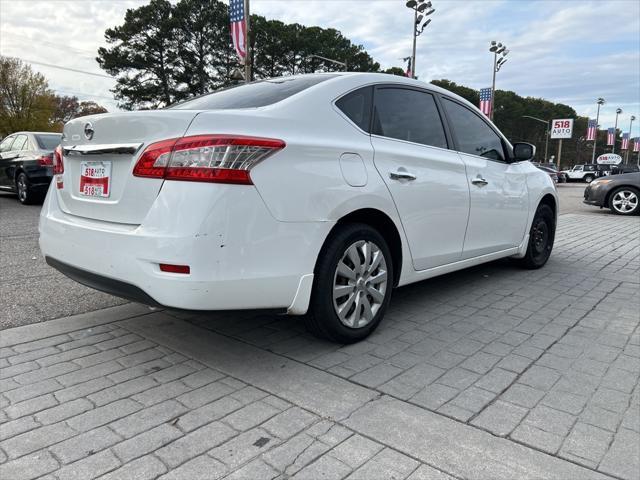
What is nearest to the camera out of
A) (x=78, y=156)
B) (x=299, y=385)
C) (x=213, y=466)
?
(x=213, y=466)

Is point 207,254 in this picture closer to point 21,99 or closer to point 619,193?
point 619,193

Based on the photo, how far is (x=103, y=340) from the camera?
326cm

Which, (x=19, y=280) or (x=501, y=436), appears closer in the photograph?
(x=501, y=436)

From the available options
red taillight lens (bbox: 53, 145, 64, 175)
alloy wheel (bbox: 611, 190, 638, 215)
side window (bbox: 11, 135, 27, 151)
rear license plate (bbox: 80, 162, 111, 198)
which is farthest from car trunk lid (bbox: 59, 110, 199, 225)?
alloy wheel (bbox: 611, 190, 638, 215)

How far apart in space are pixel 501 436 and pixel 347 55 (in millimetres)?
50582

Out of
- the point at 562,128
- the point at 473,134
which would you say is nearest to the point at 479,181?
the point at 473,134

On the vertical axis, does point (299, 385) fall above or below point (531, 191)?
below

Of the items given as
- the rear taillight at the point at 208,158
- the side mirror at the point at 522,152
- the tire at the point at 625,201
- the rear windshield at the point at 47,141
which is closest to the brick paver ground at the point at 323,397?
the rear taillight at the point at 208,158

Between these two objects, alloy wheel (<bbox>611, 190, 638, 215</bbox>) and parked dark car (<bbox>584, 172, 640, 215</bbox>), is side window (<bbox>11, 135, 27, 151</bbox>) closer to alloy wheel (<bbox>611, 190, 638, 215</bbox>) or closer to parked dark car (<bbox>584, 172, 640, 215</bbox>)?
parked dark car (<bbox>584, 172, 640, 215</bbox>)

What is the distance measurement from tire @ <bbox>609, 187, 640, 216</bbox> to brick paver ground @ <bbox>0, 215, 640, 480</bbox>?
1018cm

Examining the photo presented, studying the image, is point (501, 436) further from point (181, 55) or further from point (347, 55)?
point (347, 55)

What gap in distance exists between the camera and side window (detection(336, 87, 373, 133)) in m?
3.13

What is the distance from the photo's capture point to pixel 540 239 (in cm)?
564

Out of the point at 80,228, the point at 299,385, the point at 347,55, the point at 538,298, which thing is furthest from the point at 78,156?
the point at 347,55
